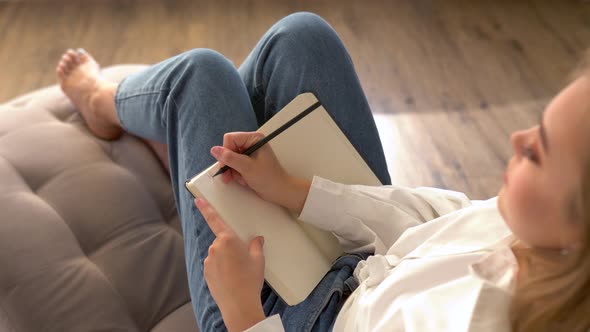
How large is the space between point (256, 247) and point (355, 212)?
0.15 metres

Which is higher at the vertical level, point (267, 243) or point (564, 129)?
point (564, 129)

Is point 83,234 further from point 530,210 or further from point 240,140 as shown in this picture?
point 530,210

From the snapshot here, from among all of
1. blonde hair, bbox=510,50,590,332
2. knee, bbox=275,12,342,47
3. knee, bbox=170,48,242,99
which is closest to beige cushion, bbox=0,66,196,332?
knee, bbox=170,48,242,99

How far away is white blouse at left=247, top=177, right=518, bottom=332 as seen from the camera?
65 cm

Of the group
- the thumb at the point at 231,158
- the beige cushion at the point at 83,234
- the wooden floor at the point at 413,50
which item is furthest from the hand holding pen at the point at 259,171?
the wooden floor at the point at 413,50

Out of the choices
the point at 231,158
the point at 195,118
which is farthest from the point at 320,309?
the point at 195,118

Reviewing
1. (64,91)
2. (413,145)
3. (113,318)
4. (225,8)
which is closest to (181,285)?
(113,318)

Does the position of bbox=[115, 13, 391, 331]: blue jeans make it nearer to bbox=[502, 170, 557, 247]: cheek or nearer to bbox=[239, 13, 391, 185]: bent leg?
bbox=[239, 13, 391, 185]: bent leg

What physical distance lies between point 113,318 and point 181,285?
132 mm

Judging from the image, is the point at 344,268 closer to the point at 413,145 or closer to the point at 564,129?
the point at 564,129

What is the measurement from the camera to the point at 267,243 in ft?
2.74

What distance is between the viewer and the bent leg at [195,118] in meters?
0.87

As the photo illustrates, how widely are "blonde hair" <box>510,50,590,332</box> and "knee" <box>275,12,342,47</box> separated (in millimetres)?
438

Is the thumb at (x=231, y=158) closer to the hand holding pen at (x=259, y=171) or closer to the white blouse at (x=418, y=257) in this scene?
the hand holding pen at (x=259, y=171)
